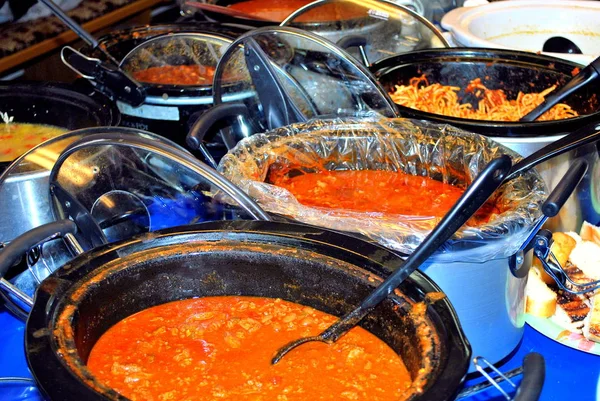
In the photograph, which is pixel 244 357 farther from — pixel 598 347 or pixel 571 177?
pixel 598 347

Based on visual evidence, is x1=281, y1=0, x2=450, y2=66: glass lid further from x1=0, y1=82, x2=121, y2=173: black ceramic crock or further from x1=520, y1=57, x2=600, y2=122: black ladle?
x1=0, y1=82, x2=121, y2=173: black ceramic crock

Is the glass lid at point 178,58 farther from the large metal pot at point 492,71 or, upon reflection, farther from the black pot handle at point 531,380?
the black pot handle at point 531,380

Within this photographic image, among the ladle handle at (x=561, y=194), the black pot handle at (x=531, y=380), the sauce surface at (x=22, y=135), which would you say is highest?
the sauce surface at (x=22, y=135)

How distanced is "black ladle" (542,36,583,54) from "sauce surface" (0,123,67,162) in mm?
1955

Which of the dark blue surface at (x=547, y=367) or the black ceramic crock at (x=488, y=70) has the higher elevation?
the black ceramic crock at (x=488, y=70)

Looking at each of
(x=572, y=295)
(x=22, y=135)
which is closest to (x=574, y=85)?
(x=572, y=295)

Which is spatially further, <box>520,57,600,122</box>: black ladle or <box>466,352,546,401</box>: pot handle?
<box>520,57,600,122</box>: black ladle

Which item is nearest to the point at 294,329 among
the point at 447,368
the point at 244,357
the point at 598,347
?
the point at 244,357

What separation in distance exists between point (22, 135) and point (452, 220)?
184cm

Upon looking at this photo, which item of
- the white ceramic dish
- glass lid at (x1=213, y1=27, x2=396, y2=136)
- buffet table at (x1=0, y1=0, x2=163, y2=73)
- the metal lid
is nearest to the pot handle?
the metal lid

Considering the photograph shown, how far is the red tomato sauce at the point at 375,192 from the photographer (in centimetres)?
166

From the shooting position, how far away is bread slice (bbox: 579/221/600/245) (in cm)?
184

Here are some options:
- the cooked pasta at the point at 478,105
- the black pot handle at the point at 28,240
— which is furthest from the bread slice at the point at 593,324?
the black pot handle at the point at 28,240

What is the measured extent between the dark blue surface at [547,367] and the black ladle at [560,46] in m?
1.66
